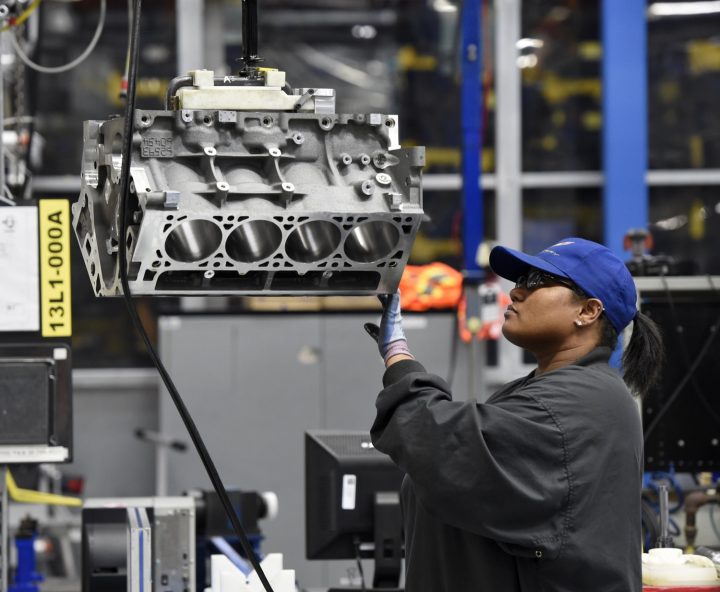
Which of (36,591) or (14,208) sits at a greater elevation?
(14,208)

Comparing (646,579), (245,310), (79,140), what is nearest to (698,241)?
(245,310)

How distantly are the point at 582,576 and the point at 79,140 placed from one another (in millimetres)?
4687

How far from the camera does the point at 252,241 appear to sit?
79.2 inches

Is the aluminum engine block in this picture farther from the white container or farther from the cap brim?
the white container

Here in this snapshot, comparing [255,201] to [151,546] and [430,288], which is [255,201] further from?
[430,288]

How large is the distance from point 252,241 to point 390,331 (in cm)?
29

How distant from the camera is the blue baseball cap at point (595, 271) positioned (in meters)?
2.02

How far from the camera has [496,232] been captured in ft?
20.1

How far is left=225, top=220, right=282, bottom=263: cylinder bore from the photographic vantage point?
6.56 ft

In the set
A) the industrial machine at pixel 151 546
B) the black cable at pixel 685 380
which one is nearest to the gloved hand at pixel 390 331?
the industrial machine at pixel 151 546

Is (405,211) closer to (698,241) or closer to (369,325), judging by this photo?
(369,325)

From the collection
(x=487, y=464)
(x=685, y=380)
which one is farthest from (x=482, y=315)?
(x=487, y=464)

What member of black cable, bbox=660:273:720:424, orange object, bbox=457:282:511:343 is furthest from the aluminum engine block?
orange object, bbox=457:282:511:343

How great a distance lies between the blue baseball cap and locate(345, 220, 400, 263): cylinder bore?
0.22 metres
